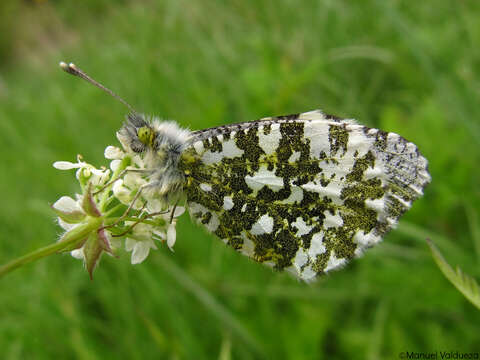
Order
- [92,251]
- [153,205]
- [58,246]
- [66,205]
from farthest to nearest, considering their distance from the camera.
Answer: [153,205]
[66,205]
[92,251]
[58,246]

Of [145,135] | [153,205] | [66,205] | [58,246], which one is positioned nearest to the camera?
[58,246]

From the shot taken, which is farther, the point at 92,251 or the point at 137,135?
the point at 137,135

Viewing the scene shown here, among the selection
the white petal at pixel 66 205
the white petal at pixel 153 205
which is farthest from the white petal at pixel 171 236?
the white petal at pixel 66 205

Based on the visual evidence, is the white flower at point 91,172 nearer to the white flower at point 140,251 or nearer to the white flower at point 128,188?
the white flower at point 128,188

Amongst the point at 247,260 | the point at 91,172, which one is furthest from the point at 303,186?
→ the point at 247,260

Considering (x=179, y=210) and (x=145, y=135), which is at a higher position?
(x=145, y=135)

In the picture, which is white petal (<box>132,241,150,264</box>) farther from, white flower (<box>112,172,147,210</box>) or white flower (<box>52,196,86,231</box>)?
white flower (<box>52,196,86,231</box>)

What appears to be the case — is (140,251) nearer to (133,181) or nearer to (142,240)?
(142,240)
